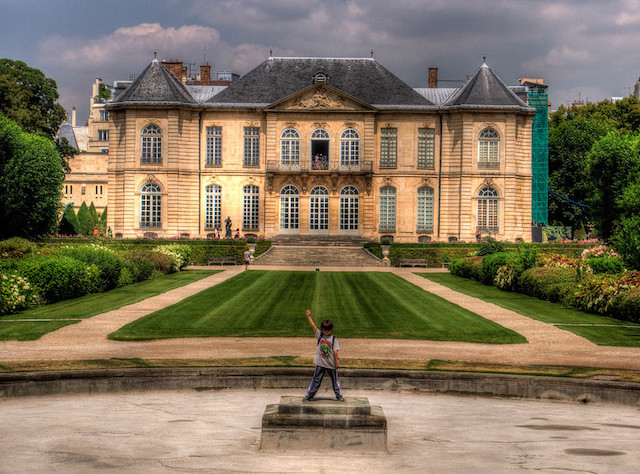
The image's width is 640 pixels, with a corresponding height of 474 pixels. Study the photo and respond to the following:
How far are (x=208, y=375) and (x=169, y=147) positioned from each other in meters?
44.2

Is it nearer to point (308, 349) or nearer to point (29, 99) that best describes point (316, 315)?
point (308, 349)

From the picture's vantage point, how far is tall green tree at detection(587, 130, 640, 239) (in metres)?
36.7

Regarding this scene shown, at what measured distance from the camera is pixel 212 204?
189 ft

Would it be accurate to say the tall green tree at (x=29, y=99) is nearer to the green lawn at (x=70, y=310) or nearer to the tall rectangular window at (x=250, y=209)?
the tall rectangular window at (x=250, y=209)

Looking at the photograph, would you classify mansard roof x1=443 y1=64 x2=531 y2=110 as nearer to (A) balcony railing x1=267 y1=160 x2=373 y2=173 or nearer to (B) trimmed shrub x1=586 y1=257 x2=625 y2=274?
(A) balcony railing x1=267 y1=160 x2=373 y2=173

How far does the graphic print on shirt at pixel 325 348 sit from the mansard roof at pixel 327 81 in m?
46.6

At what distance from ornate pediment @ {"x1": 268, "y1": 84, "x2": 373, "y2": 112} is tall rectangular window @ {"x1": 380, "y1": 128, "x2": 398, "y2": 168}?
253 centimetres

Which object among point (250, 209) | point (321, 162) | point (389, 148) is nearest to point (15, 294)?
point (250, 209)

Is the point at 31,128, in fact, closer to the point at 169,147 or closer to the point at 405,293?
the point at 169,147

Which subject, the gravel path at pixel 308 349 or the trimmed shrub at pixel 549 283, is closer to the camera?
the gravel path at pixel 308 349

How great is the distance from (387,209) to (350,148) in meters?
5.27

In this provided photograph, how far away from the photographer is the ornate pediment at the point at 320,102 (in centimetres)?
5625

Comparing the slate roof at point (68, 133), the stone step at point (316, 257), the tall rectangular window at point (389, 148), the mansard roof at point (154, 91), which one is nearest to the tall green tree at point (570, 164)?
the tall rectangular window at point (389, 148)

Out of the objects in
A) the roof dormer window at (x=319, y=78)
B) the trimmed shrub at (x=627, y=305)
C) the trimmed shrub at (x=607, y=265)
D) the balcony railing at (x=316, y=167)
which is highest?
the roof dormer window at (x=319, y=78)
